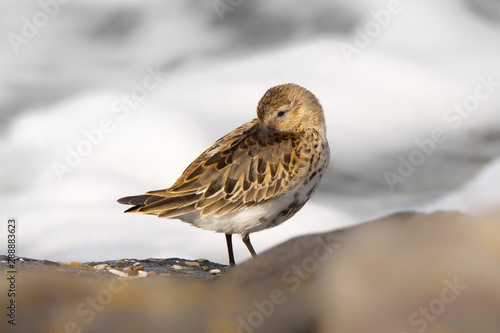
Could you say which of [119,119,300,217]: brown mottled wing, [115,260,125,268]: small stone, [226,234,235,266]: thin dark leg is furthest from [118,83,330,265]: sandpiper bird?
[115,260,125,268]: small stone

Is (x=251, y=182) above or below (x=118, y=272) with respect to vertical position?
above

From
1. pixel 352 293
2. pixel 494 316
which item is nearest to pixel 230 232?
pixel 352 293

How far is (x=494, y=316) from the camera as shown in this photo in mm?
3566

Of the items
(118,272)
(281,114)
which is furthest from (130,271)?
(281,114)

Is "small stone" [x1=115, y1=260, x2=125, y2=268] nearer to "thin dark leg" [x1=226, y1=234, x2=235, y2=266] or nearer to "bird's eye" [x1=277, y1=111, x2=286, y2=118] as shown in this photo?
"thin dark leg" [x1=226, y1=234, x2=235, y2=266]

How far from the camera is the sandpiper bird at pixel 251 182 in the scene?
6.07 metres

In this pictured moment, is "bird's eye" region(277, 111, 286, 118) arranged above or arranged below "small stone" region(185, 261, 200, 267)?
above

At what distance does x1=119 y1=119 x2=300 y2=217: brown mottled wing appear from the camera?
6074 mm

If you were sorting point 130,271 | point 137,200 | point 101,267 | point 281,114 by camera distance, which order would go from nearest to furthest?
point 130,271
point 101,267
point 137,200
point 281,114

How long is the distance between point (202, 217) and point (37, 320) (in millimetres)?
2304

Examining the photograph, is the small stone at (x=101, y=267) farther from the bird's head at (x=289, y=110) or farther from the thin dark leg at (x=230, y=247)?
the bird's head at (x=289, y=110)

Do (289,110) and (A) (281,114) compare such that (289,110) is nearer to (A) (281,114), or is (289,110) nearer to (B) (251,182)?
(A) (281,114)

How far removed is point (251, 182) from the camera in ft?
20.1

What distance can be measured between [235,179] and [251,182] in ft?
0.48
